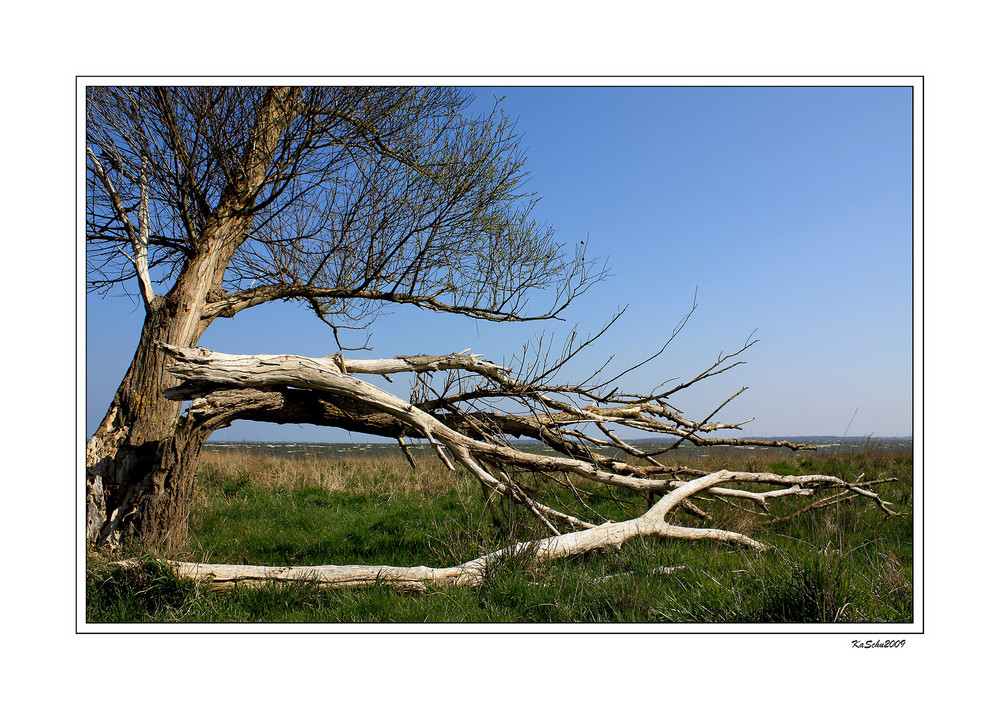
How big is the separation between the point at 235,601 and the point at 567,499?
5356 mm

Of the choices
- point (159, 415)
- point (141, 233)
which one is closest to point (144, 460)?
point (159, 415)

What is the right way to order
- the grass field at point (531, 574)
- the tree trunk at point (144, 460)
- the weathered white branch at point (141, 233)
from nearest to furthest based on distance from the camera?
1. the grass field at point (531, 574)
2. the tree trunk at point (144, 460)
3. the weathered white branch at point (141, 233)

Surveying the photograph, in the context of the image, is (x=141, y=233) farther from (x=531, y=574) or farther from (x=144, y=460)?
(x=531, y=574)

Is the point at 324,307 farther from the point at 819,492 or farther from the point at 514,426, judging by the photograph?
the point at 819,492

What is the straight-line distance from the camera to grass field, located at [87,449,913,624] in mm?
3520

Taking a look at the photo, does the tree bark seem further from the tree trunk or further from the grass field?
the grass field

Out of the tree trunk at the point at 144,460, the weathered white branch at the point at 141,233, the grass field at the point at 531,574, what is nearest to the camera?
the grass field at the point at 531,574

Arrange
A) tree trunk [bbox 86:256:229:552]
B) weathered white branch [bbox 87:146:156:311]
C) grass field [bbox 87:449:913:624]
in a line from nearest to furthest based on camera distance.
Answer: grass field [bbox 87:449:913:624] < tree trunk [bbox 86:256:229:552] < weathered white branch [bbox 87:146:156:311]

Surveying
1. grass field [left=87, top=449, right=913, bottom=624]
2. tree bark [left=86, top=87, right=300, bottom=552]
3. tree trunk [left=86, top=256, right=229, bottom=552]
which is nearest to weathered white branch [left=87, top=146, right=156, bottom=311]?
tree bark [left=86, top=87, right=300, bottom=552]

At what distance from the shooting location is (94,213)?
18.4 ft

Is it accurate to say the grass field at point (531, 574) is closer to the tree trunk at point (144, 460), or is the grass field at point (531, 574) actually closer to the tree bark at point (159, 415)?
the tree trunk at point (144, 460)

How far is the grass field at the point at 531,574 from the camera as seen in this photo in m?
3.52

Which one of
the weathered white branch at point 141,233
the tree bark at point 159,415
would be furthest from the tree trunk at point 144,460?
the weathered white branch at point 141,233

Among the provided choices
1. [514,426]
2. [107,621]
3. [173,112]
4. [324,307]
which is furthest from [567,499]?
[173,112]
